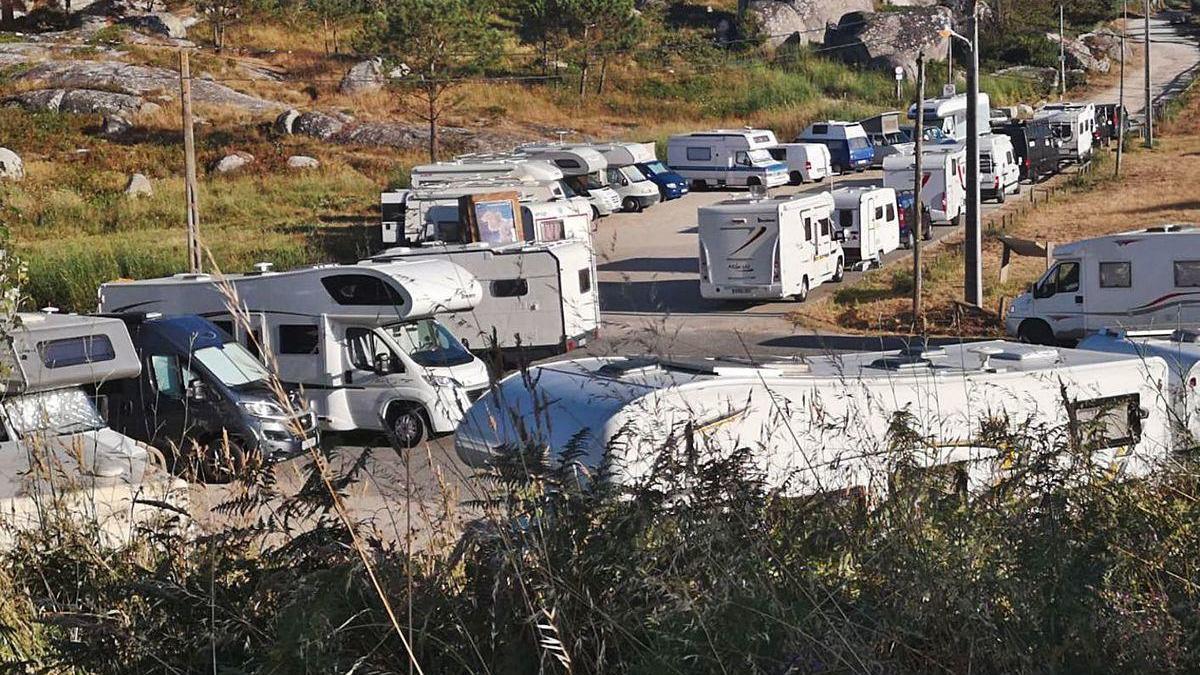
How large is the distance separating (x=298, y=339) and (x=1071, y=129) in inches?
1575

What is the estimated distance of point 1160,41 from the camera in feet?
282

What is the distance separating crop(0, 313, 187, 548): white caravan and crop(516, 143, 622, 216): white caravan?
2705cm

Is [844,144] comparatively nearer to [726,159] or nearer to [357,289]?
[726,159]

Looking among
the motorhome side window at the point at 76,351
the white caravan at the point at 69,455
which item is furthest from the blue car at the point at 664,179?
the white caravan at the point at 69,455

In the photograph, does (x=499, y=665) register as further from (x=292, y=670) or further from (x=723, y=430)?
(x=723, y=430)

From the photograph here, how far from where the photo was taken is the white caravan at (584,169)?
41.5 metres

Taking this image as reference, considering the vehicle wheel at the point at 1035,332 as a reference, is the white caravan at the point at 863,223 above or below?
above

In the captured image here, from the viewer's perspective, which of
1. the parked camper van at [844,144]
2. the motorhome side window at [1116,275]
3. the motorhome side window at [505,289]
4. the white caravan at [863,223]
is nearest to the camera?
the motorhome side window at [505,289]

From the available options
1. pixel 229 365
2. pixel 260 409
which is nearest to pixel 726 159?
pixel 229 365

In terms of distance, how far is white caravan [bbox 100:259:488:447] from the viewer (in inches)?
692

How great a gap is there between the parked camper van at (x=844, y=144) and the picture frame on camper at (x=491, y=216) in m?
22.8

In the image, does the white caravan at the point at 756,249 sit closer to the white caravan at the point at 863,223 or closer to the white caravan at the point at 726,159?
the white caravan at the point at 863,223

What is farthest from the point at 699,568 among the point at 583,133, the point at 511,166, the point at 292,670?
the point at 583,133

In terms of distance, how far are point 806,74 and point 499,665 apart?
68.8 meters
